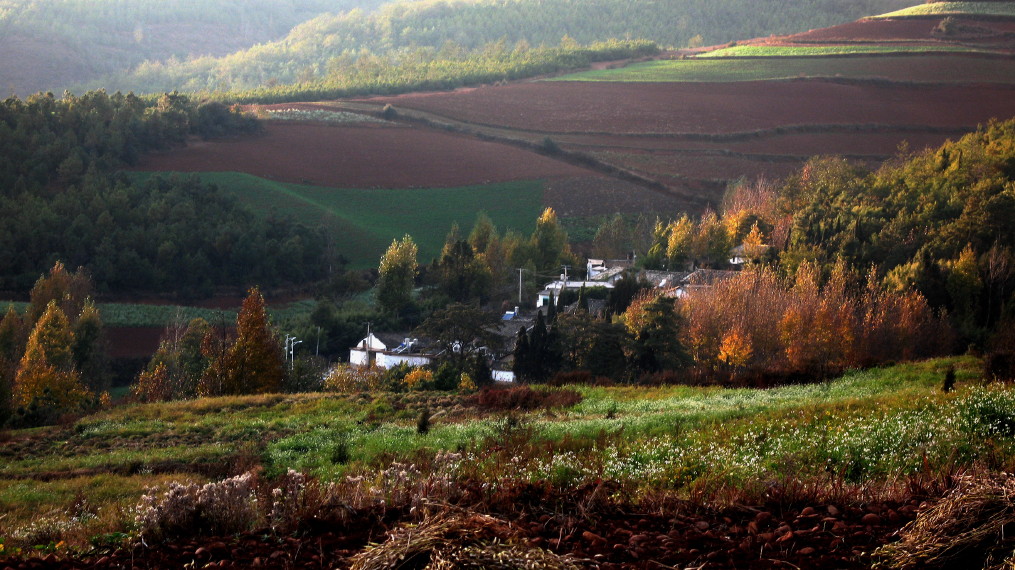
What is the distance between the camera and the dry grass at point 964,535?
461cm

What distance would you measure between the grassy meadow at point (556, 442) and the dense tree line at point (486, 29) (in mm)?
141234

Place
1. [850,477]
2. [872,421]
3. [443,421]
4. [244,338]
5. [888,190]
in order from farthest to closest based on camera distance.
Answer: [888,190] → [244,338] → [443,421] → [872,421] → [850,477]

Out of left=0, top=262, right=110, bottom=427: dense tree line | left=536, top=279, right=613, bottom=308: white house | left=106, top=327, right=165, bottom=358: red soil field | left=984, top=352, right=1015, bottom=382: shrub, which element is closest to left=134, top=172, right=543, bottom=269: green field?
left=536, top=279, right=613, bottom=308: white house

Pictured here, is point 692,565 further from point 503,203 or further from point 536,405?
point 503,203

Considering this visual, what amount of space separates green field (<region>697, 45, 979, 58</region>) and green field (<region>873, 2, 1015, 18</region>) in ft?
34.3

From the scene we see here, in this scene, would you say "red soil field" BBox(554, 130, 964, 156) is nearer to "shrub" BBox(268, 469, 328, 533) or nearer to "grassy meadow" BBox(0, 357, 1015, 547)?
"grassy meadow" BBox(0, 357, 1015, 547)

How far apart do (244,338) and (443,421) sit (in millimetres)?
15251

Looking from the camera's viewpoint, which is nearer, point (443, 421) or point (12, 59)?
point (443, 421)

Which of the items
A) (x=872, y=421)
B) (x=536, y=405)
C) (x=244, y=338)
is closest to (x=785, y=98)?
(x=244, y=338)

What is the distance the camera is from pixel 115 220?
195 feet

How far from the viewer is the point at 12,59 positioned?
142 meters

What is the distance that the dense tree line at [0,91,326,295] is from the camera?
54.9m

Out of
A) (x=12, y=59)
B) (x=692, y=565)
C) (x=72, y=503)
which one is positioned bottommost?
(x=72, y=503)

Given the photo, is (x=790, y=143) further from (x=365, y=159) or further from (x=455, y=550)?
(x=455, y=550)
